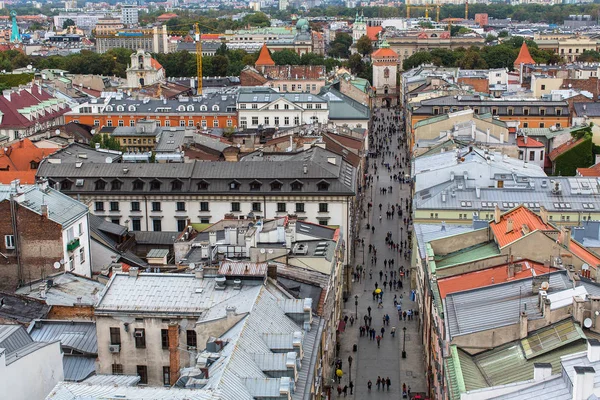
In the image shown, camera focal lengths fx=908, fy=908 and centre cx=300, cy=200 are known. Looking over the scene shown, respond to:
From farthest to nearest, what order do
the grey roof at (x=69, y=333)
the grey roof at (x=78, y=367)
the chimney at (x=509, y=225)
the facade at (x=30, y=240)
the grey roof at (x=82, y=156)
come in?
the grey roof at (x=82, y=156) < the facade at (x=30, y=240) < the chimney at (x=509, y=225) < the grey roof at (x=69, y=333) < the grey roof at (x=78, y=367)

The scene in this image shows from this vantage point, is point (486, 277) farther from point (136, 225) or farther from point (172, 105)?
point (172, 105)

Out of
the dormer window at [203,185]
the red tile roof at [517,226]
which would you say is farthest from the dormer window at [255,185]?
the red tile roof at [517,226]

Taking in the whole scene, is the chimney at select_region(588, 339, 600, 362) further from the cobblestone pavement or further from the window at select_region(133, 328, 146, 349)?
the cobblestone pavement

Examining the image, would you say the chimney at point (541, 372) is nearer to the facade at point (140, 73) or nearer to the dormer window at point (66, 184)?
the dormer window at point (66, 184)

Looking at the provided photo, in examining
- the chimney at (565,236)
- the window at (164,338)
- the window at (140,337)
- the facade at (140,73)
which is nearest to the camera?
the window at (164,338)

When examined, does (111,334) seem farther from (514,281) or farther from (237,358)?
(514,281)

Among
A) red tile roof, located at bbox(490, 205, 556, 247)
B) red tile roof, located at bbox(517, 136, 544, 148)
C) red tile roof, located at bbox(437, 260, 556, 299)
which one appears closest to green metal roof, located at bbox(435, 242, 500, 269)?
red tile roof, located at bbox(490, 205, 556, 247)

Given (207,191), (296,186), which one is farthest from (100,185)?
(296,186)
